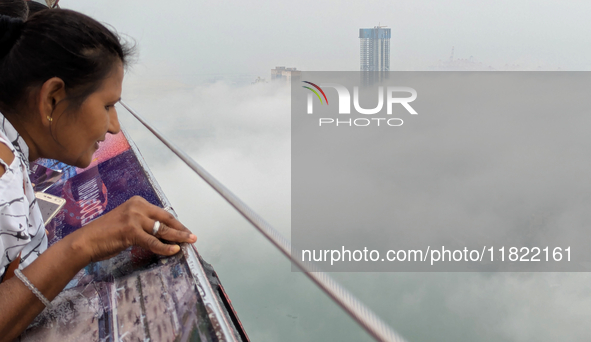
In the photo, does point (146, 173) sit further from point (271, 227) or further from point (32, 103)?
point (271, 227)

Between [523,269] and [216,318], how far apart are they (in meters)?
60.0

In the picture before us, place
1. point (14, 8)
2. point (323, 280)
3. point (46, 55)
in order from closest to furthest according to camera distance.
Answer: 1. point (323, 280)
2. point (46, 55)
3. point (14, 8)

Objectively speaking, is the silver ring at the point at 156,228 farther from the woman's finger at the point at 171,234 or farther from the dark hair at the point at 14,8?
the dark hair at the point at 14,8

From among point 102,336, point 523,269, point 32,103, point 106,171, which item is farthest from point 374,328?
point 523,269

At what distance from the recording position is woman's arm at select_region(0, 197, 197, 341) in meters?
0.56

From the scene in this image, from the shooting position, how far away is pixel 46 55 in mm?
638

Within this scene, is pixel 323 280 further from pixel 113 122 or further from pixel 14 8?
pixel 14 8

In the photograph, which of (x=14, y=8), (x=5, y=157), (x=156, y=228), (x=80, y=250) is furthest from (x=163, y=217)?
(x=14, y=8)

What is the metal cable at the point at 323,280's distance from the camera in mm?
423

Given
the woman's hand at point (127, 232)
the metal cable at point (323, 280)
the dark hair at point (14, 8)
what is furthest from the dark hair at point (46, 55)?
the metal cable at point (323, 280)

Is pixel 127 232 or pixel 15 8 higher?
pixel 15 8

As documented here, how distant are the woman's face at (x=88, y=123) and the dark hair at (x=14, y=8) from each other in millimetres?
225

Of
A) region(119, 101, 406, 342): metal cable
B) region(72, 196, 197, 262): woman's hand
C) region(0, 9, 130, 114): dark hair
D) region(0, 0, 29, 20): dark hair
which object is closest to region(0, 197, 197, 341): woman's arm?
region(72, 196, 197, 262): woman's hand

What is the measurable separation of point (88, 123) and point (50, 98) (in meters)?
0.08
